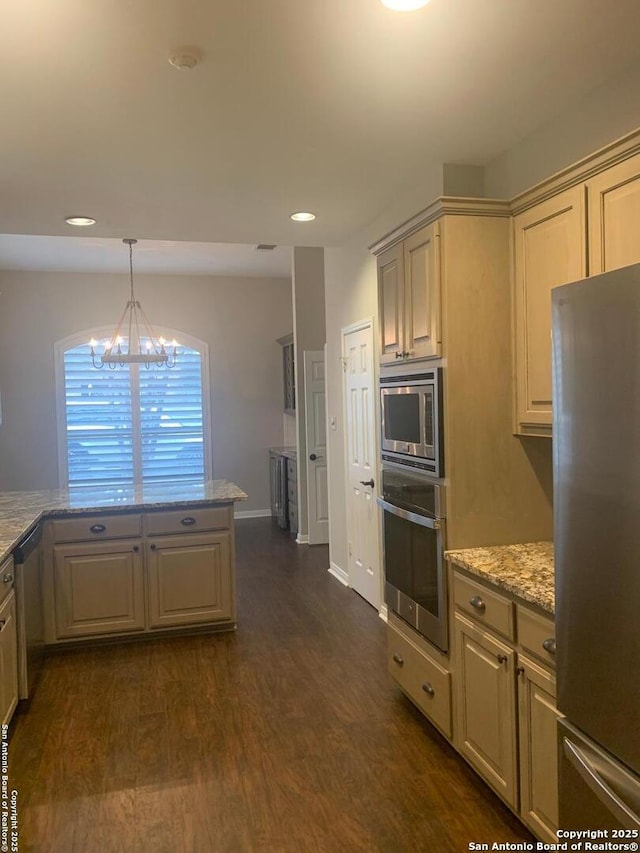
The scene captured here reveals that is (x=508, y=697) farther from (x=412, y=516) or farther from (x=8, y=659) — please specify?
(x=8, y=659)

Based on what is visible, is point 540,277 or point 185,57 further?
point 540,277

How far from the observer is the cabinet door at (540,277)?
7.31ft

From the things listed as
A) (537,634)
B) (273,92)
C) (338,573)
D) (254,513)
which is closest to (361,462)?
(338,573)

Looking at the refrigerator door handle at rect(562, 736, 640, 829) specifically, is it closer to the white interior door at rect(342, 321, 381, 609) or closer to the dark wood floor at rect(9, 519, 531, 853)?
the dark wood floor at rect(9, 519, 531, 853)

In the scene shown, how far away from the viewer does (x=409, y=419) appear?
112 inches

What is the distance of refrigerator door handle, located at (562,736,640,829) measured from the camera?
1531mm

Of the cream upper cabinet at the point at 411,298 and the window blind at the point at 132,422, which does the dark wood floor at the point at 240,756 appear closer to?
the cream upper cabinet at the point at 411,298

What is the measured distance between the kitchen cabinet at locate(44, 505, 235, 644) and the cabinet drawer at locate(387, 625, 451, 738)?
138 cm

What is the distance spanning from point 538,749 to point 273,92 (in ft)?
8.04

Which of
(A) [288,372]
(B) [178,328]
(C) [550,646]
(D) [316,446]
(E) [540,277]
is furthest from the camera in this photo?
(B) [178,328]

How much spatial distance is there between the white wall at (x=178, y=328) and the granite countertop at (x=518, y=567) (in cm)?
563

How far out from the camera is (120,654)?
386cm

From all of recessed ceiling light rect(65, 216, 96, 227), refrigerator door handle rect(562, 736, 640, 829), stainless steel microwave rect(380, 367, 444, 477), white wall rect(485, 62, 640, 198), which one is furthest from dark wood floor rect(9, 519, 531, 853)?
recessed ceiling light rect(65, 216, 96, 227)

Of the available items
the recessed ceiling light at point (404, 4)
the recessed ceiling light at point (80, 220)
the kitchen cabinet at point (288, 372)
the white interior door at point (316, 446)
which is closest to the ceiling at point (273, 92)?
the recessed ceiling light at point (404, 4)
